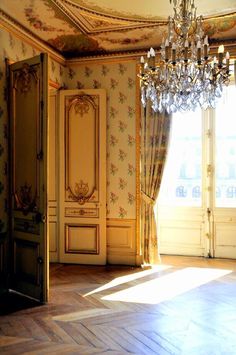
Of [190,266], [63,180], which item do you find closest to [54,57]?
[63,180]

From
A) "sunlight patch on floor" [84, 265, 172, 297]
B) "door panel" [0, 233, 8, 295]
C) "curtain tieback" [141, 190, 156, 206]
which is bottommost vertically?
"sunlight patch on floor" [84, 265, 172, 297]

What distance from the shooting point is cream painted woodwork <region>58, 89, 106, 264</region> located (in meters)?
5.06

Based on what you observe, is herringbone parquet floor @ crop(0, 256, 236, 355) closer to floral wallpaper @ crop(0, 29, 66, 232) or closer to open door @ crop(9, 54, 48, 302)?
open door @ crop(9, 54, 48, 302)

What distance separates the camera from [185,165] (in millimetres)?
5594

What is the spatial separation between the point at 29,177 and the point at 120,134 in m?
1.74

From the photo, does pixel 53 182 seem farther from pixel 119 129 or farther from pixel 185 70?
pixel 185 70

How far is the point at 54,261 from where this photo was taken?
5262 millimetres

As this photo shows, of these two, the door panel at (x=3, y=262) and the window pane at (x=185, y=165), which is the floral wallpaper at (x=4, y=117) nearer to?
the door panel at (x=3, y=262)

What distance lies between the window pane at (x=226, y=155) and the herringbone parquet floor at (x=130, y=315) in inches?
45.3

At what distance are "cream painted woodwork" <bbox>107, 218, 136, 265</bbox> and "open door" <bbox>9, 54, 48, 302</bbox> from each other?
154 cm

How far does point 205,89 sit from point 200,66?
219 millimetres

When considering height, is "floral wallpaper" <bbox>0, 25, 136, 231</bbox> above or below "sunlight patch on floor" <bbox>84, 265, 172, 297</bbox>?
above

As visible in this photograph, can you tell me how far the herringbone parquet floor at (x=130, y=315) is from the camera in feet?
8.82

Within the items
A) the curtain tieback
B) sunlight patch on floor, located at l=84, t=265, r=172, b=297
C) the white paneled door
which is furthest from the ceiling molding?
sunlight patch on floor, located at l=84, t=265, r=172, b=297
